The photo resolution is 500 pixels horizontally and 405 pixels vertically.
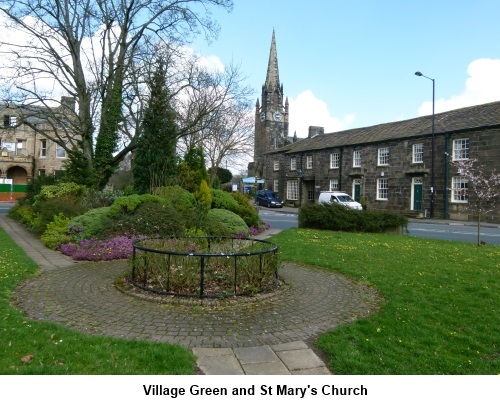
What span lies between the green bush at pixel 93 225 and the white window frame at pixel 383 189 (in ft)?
92.5

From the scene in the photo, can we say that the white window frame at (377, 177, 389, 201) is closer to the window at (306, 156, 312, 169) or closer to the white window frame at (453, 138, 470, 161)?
the white window frame at (453, 138, 470, 161)

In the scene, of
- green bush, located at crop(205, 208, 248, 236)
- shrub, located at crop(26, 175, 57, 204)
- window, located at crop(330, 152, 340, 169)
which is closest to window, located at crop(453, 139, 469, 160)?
window, located at crop(330, 152, 340, 169)

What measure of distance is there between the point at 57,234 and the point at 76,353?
896cm

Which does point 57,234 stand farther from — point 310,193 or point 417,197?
point 310,193

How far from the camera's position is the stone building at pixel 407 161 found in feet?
91.1

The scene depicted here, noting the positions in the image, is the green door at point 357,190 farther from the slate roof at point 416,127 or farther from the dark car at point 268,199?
the dark car at point 268,199

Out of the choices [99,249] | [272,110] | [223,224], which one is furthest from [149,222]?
[272,110]

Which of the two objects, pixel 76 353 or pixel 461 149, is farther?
pixel 461 149

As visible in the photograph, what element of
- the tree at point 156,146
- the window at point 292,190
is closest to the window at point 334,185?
the window at point 292,190

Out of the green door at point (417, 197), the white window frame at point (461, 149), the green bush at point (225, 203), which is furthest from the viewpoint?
the green door at point (417, 197)

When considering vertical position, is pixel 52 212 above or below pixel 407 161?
below

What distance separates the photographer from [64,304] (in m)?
5.54

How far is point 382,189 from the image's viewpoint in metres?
34.6

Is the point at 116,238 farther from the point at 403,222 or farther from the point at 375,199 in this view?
the point at 375,199
